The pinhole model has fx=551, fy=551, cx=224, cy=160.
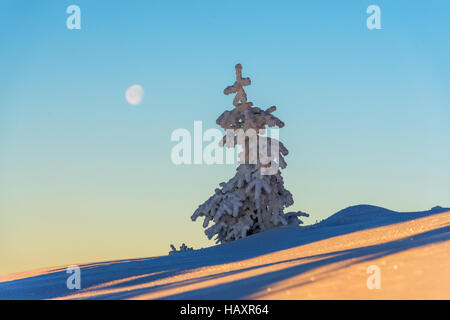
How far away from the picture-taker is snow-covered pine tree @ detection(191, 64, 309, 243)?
1588 cm

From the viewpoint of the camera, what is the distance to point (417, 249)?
575 centimetres

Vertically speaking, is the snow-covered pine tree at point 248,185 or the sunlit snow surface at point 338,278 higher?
the snow-covered pine tree at point 248,185

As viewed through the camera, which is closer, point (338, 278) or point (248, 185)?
point (338, 278)

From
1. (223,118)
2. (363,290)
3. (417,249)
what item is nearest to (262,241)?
(223,118)

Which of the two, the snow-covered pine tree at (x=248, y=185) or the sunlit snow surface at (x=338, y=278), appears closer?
the sunlit snow surface at (x=338, y=278)

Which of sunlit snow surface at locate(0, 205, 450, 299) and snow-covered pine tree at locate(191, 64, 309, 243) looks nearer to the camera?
sunlit snow surface at locate(0, 205, 450, 299)

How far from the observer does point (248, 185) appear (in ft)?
52.3

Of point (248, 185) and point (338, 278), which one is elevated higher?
point (248, 185)

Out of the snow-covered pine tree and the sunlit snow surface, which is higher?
the snow-covered pine tree

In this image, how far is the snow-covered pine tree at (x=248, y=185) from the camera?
625 inches
